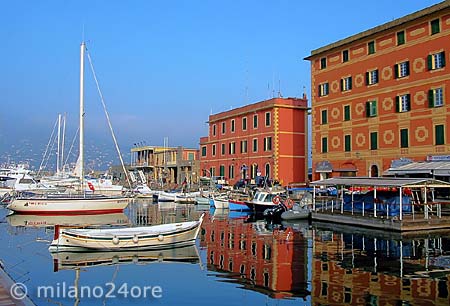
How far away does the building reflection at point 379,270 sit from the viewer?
1235 cm

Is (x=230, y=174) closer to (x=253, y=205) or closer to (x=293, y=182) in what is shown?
(x=293, y=182)

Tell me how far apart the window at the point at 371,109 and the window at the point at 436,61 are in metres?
5.75

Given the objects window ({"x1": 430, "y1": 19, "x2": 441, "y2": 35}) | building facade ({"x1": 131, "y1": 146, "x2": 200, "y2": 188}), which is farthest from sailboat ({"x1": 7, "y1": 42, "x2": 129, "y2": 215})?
building facade ({"x1": 131, "y1": 146, "x2": 200, "y2": 188})

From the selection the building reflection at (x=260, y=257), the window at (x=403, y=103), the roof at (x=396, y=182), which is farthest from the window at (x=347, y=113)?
the building reflection at (x=260, y=257)

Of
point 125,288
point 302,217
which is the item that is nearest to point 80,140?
point 302,217

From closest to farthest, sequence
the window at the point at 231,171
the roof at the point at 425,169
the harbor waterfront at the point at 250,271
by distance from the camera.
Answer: the harbor waterfront at the point at 250,271, the roof at the point at 425,169, the window at the point at 231,171

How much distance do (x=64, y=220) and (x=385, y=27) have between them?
28.5m

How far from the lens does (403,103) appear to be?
36.3 m

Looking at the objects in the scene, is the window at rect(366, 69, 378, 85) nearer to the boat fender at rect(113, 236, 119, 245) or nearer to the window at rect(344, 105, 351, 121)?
the window at rect(344, 105, 351, 121)

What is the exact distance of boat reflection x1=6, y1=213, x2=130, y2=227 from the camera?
3184 cm

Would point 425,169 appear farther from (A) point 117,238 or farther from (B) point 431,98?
(A) point 117,238

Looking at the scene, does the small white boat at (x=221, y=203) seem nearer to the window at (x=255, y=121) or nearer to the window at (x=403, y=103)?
the window at (x=255, y=121)

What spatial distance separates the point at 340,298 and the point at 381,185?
16297 millimetres

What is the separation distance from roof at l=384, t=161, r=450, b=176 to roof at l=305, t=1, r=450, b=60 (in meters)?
10.7
